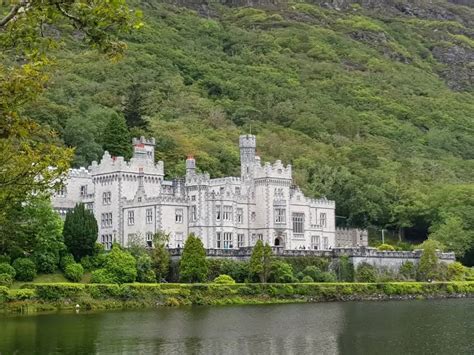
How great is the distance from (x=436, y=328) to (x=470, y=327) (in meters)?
2.24

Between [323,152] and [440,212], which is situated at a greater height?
[323,152]

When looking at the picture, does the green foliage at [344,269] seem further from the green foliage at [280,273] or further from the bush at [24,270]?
the bush at [24,270]

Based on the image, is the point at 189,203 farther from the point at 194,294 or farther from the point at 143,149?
the point at 194,294

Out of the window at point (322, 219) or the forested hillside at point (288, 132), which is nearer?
the window at point (322, 219)

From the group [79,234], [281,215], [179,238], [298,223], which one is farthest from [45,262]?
[298,223]

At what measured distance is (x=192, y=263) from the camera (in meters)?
76.8

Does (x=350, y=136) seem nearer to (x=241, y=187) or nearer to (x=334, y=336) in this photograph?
(x=241, y=187)

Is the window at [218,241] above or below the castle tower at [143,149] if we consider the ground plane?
below

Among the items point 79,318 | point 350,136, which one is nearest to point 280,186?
point 79,318

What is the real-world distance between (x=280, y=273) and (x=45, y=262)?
65.7ft

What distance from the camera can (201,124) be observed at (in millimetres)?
150500

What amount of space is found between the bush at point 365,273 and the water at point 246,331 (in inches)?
698

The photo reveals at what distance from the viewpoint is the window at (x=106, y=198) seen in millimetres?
89812

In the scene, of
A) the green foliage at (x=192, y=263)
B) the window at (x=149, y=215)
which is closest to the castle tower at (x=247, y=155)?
the window at (x=149, y=215)
